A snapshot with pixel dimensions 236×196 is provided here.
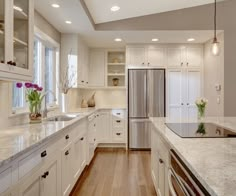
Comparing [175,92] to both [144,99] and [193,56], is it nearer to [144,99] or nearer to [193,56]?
[144,99]

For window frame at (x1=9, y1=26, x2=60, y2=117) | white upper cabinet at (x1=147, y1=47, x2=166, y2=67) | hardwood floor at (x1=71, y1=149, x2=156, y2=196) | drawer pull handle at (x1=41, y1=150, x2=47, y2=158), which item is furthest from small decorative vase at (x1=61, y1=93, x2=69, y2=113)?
drawer pull handle at (x1=41, y1=150, x2=47, y2=158)

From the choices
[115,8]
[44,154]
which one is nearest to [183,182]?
[44,154]

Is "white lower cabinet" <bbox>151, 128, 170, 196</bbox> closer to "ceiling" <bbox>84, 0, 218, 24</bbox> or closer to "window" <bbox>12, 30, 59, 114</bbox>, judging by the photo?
"window" <bbox>12, 30, 59, 114</bbox>

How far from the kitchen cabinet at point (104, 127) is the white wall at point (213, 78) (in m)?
2.27

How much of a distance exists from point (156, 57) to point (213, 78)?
1.33 metres

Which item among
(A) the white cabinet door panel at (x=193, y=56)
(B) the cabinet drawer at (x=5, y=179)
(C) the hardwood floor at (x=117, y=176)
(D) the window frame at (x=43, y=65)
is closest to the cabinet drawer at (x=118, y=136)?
(C) the hardwood floor at (x=117, y=176)

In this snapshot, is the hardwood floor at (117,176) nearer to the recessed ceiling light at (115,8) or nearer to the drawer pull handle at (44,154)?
the drawer pull handle at (44,154)

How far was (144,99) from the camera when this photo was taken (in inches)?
213

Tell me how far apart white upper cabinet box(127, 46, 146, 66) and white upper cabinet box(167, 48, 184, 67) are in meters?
0.58

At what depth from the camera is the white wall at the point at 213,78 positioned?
15.3 ft

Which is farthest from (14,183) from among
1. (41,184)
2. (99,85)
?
(99,85)

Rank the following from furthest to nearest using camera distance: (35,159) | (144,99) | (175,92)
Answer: (175,92) → (144,99) → (35,159)

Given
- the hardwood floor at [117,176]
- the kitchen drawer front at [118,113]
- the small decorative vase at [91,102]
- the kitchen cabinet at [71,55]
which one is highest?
the kitchen cabinet at [71,55]

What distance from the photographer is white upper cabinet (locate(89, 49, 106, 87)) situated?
5.99m
